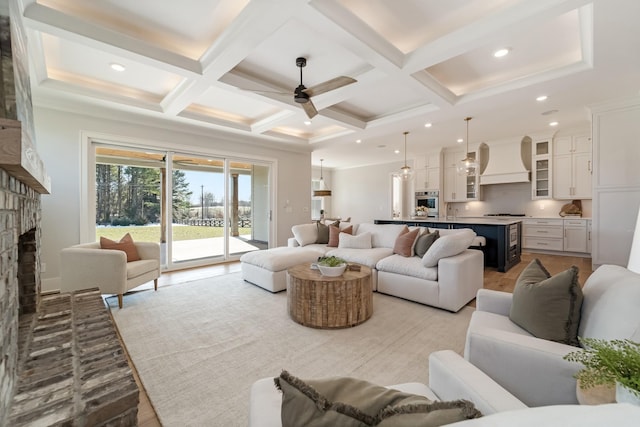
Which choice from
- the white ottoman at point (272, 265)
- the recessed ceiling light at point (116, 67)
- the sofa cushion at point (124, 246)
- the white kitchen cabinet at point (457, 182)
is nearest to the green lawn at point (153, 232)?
the sofa cushion at point (124, 246)

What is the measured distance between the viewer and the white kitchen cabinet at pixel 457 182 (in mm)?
7297

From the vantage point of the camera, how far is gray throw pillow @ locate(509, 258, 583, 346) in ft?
4.59

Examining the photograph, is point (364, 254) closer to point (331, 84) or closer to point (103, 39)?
point (331, 84)

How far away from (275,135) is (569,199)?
666 centimetres

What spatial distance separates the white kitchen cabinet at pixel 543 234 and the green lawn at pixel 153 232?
275 inches

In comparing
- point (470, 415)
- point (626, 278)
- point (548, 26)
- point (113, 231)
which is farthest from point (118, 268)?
point (548, 26)

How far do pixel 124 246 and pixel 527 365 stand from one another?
13.4 feet

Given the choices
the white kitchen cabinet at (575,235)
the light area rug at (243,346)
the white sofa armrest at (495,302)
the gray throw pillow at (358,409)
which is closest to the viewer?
the gray throw pillow at (358,409)

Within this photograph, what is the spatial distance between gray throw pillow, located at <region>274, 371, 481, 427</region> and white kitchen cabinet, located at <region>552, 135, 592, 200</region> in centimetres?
742

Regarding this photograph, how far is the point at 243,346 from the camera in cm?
227

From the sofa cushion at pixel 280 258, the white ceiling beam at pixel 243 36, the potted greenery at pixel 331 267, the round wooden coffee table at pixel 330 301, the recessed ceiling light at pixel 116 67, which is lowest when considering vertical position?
the round wooden coffee table at pixel 330 301

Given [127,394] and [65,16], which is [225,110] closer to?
[65,16]

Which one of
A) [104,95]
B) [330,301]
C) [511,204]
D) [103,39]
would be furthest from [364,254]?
[511,204]

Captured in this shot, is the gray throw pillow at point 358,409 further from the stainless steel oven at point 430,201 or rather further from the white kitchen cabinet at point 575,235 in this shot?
the stainless steel oven at point 430,201
